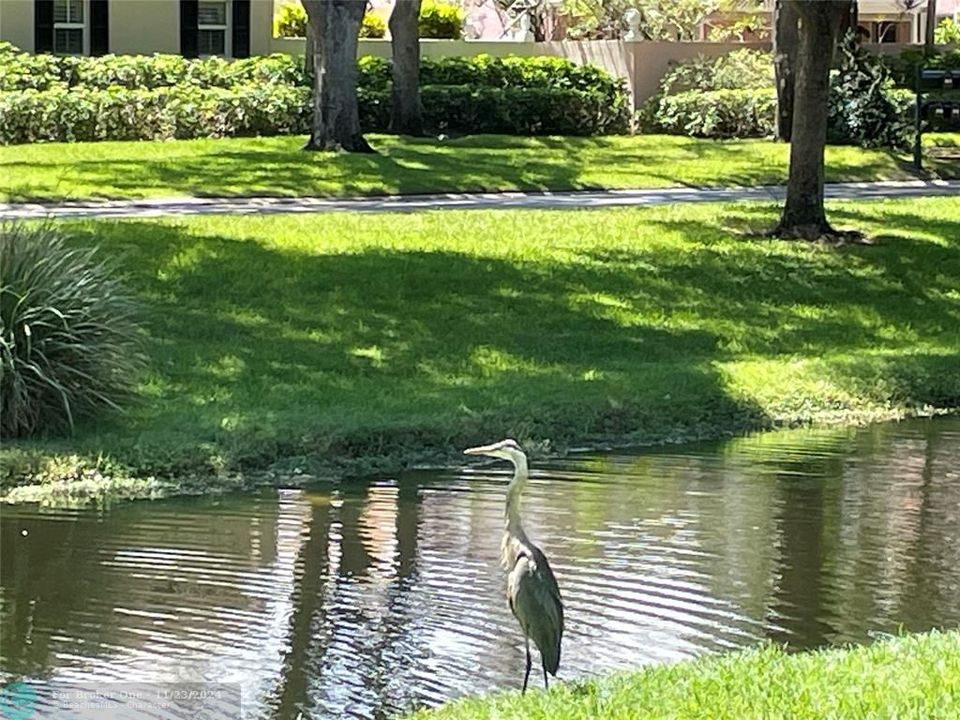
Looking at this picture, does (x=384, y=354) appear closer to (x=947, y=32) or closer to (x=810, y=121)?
(x=810, y=121)

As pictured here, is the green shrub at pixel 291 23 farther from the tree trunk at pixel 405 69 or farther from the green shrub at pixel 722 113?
the green shrub at pixel 722 113

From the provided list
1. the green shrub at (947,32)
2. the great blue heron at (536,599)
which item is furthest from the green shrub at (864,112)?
the great blue heron at (536,599)

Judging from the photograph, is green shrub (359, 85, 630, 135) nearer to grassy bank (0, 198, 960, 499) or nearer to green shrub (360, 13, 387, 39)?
green shrub (360, 13, 387, 39)

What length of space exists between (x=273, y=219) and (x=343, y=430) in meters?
8.05

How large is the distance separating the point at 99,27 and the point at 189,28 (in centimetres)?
193

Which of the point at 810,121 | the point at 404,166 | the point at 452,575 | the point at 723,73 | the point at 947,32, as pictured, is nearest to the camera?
the point at 452,575

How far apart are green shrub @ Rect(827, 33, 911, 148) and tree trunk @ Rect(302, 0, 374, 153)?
824 cm

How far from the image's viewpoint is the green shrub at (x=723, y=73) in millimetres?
36406

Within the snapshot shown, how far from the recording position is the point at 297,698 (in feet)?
26.6

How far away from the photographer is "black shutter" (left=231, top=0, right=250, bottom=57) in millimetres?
39469

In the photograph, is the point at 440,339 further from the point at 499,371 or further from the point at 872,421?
the point at 872,421

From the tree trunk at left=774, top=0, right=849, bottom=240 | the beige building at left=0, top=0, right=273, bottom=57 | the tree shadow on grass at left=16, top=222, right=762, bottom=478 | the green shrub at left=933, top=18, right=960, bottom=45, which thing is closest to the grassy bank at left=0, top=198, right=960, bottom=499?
the tree shadow on grass at left=16, top=222, right=762, bottom=478

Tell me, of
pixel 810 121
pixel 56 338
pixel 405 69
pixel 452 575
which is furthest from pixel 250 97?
pixel 452 575

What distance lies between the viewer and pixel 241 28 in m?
39.6
